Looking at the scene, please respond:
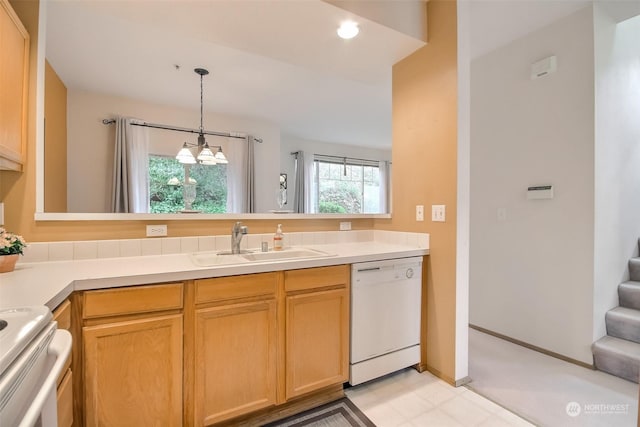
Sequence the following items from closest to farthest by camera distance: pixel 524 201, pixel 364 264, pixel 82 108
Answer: pixel 364 264 < pixel 524 201 < pixel 82 108

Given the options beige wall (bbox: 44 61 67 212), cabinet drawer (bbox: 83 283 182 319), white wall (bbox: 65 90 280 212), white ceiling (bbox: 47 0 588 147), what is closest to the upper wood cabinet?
white ceiling (bbox: 47 0 588 147)

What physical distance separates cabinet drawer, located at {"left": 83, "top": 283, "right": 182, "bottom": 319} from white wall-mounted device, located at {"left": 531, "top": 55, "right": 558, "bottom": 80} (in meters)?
3.07

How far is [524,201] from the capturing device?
2.59 metres

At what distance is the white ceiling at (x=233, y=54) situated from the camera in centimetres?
182

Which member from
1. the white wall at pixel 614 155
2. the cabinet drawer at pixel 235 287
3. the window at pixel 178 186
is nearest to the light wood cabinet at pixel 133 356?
the cabinet drawer at pixel 235 287

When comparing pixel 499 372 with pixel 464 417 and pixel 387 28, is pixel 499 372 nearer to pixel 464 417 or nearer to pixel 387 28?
pixel 464 417

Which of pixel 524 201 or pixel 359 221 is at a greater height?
pixel 524 201

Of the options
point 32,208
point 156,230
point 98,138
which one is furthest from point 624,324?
point 98,138

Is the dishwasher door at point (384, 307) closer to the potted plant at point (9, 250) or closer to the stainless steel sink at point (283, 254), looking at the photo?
the stainless steel sink at point (283, 254)

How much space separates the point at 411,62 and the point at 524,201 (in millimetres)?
1534

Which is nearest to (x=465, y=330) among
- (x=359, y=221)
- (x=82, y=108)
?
(x=359, y=221)

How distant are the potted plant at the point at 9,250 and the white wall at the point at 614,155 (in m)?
3.51

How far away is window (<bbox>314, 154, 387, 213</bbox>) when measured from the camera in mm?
6328

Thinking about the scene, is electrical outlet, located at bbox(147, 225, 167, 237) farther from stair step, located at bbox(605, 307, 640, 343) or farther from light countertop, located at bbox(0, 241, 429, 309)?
stair step, located at bbox(605, 307, 640, 343)
